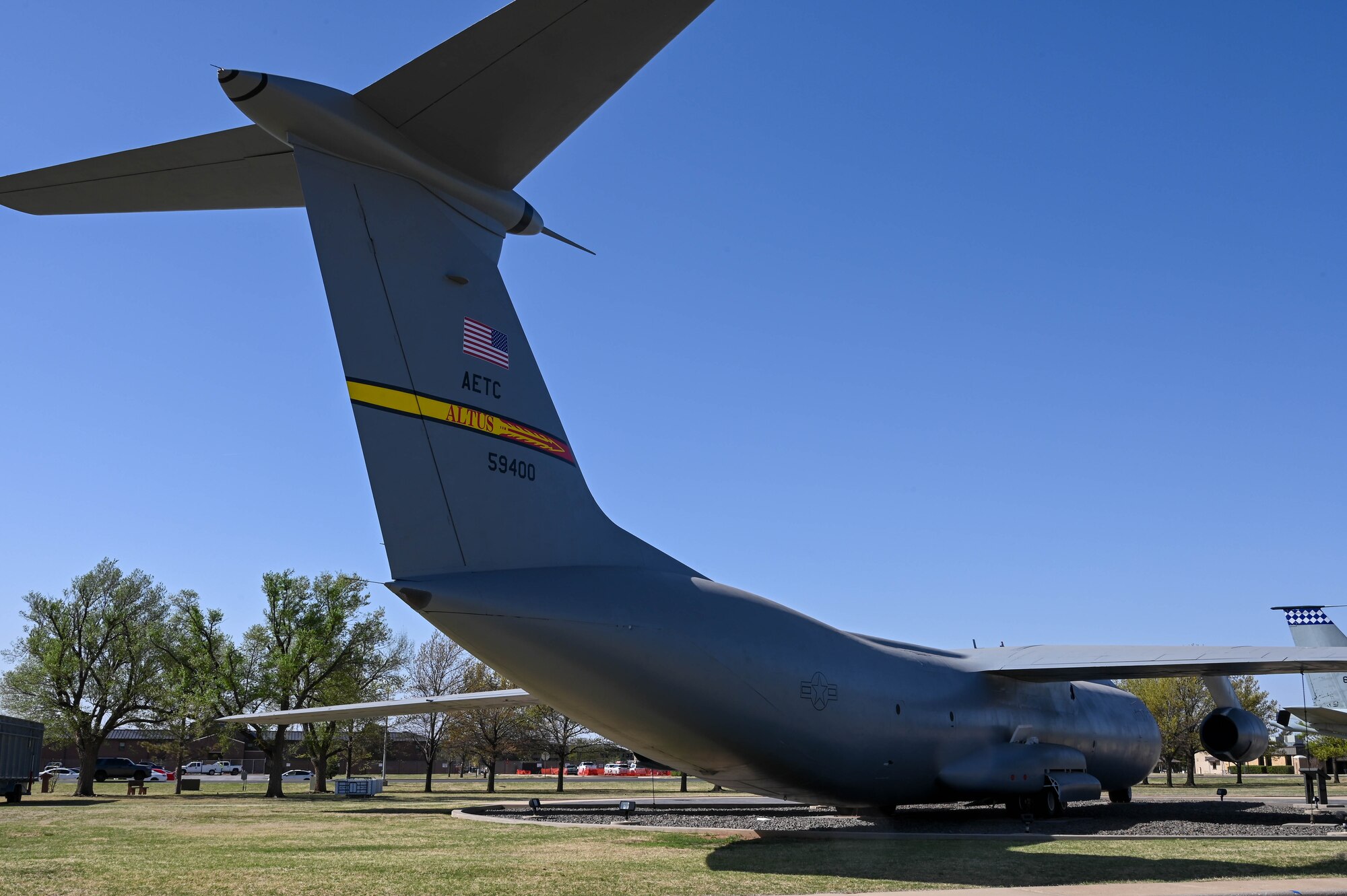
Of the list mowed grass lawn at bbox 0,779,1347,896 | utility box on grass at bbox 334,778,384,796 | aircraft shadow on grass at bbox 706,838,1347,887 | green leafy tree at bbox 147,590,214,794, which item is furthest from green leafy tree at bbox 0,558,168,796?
aircraft shadow on grass at bbox 706,838,1347,887

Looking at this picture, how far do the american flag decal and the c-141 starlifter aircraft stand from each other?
19 mm

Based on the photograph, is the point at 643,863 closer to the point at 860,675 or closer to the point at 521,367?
the point at 860,675

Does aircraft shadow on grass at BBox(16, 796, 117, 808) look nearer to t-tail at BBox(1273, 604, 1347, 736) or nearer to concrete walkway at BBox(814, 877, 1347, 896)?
concrete walkway at BBox(814, 877, 1347, 896)

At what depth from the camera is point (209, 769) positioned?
213ft

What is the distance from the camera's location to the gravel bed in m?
13.4

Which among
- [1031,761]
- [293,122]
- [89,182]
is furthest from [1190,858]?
[89,182]

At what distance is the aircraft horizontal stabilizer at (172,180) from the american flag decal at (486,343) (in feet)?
5.73

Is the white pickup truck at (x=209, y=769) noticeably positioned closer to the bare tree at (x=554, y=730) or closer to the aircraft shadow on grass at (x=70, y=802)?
the bare tree at (x=554, y=730)

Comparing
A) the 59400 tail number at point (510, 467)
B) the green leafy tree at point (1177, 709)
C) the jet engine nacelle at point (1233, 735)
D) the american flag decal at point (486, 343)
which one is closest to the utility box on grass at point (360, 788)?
the jet engine nacelle at point (1233, 735)

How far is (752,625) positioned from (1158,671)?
7.14 meters

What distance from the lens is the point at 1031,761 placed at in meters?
15.4

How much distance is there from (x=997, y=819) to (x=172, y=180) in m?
14.0

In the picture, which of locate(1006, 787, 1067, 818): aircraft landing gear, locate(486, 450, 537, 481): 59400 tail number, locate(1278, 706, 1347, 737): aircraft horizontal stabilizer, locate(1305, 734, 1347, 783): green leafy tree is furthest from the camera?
locate(1305, 734, 1347, 783): green leafy tree

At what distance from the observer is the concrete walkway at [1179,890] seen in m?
7.20
